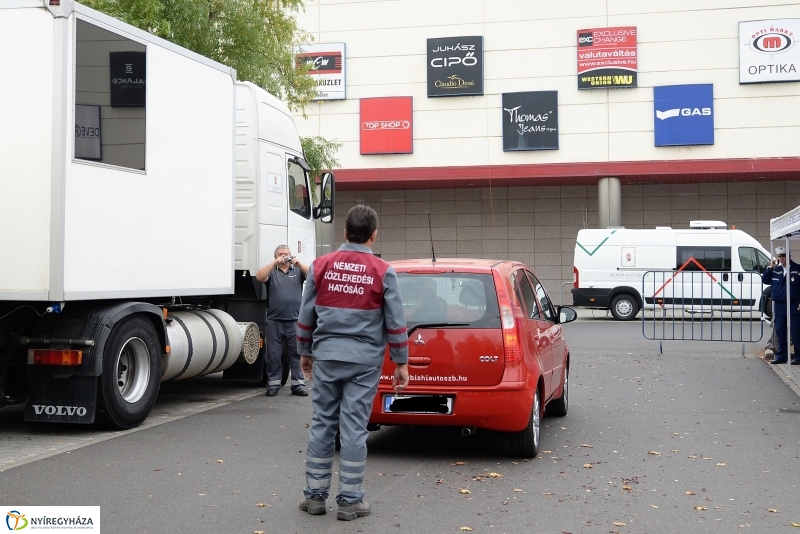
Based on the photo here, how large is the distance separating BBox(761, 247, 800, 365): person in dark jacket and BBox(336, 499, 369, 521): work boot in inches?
410

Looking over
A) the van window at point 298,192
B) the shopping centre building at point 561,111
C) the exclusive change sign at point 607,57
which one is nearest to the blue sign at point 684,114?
the shopping centre building at point 561,111

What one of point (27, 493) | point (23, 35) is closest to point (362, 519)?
point (27, 493)

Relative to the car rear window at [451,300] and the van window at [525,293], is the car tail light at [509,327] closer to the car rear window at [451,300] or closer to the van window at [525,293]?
the car rear window at [451,300]

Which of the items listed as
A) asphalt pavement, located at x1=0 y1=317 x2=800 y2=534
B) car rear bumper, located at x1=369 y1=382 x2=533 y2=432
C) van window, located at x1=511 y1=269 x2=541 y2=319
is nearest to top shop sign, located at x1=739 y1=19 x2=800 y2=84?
asphalt pavement, located at x1=0 y1=317 x2=800 y2=534

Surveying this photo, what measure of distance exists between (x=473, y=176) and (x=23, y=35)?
25.5 meters

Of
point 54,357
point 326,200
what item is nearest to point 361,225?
point 54,357

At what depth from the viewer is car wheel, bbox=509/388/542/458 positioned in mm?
7352

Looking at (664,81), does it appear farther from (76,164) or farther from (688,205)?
(76,164)

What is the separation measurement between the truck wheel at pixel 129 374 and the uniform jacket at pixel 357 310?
10.6 ft

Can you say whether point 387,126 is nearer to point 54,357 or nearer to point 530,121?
point 530,121

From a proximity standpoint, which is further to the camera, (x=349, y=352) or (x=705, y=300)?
(x=705, y=300)

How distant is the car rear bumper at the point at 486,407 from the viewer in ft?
23.4

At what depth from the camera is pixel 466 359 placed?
23.7 ft

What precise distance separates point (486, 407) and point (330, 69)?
27.7 meters
